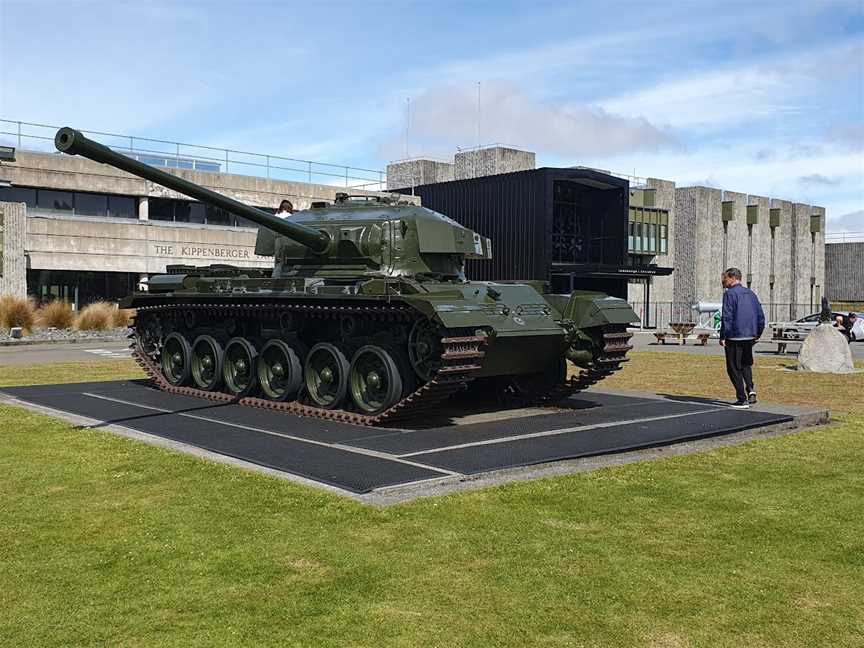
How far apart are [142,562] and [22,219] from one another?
3366 cm

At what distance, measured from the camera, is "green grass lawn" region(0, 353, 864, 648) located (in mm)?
4707

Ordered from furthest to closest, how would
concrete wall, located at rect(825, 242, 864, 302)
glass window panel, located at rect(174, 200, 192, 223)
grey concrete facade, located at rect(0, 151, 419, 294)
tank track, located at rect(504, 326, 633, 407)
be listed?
concrete wall, located at rect(825, 242, 864, 302), glass window panel, located at rect(174, 200, 192, 223), grey concrete facade, located at rect(0, 151, 419, 294), tank track, located at rect(504, 326, 633, 407)

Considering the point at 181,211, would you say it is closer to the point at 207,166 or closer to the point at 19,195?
the point at 207,166

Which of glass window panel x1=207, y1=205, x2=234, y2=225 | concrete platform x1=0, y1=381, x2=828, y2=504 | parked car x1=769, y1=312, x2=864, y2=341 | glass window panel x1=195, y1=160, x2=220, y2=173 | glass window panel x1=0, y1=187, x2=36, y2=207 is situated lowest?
concrete platform x1=0, y1=381, x2=828, y2=504

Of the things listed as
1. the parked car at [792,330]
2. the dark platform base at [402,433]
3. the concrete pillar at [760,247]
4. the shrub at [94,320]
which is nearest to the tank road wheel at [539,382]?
the dark platform base at [402,433]

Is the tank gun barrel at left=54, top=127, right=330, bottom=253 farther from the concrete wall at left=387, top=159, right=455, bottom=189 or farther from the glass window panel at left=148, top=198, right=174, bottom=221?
the concrete wall at left=387, top=159, right=455, bottom=189

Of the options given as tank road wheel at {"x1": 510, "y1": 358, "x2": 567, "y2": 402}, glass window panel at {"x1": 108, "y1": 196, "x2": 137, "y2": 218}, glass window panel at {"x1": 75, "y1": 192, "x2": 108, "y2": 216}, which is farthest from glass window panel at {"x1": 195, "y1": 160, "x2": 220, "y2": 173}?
tank road wheel at {"x1": 510, "y1": 358, "x2": 567, "y2": 402}

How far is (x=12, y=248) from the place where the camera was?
35.6 m

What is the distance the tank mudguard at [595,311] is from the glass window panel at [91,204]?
106 ft

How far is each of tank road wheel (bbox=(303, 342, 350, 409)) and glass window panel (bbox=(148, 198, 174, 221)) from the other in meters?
31.3

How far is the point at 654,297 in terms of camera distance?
59.8 metres

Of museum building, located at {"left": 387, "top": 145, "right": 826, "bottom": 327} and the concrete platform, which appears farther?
museum building, located at {"left": 387, "top": 145, "right": 826, "bottom": 327}

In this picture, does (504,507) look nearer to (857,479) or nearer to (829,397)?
(857,479)

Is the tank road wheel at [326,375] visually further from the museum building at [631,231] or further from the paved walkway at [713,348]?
the museum building at [631,231]
